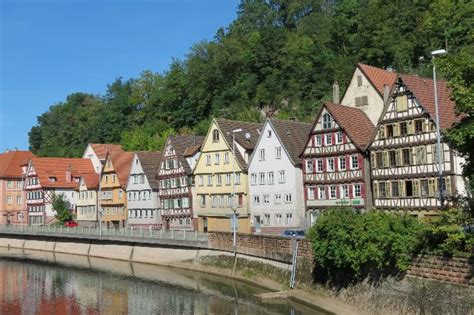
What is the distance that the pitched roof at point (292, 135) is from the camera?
199ft

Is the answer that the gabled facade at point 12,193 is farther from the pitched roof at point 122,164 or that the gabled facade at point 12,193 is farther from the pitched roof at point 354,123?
the pitched roof at point 354,123

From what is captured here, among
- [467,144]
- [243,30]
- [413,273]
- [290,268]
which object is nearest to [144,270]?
[290,268]

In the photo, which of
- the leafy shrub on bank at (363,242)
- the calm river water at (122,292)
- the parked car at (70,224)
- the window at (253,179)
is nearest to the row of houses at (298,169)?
the window at (253,179)

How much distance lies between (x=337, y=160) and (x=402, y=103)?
8459mm

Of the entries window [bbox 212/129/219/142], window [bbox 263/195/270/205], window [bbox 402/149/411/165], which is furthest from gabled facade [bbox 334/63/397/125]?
window [bbox 212/129/219/142]

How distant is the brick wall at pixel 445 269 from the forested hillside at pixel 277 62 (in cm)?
3911

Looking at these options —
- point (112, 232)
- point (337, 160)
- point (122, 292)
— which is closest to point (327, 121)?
point (337, 160)

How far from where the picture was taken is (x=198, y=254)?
5266 centimetres

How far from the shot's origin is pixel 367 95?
59.9 meters

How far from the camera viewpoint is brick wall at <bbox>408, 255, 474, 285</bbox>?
1086 inches

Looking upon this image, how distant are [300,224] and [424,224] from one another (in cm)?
2777

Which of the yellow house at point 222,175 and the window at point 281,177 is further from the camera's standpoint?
the yellow house at point 222,175

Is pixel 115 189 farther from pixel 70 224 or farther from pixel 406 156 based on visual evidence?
pixel 406 156

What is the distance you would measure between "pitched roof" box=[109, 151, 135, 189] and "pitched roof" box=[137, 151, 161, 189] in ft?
16.9
